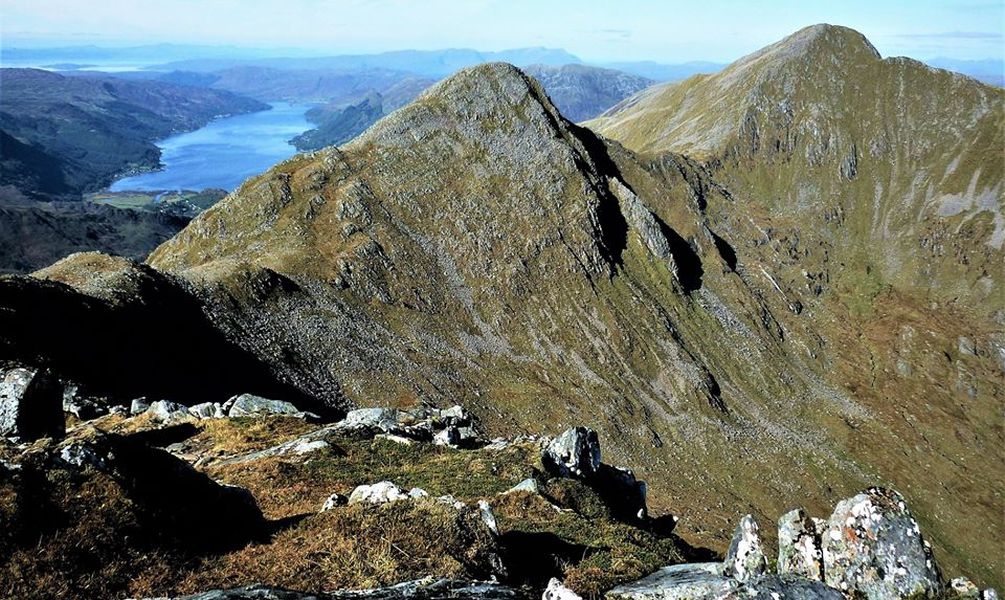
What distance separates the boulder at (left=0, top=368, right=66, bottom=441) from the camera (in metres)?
21.4

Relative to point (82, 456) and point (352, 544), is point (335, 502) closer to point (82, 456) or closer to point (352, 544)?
point (352, 544)

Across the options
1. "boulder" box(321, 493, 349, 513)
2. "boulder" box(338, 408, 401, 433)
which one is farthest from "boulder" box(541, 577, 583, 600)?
"boulder" box(338, 408, 401, 433)

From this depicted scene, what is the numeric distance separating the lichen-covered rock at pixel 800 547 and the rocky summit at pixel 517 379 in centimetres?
7

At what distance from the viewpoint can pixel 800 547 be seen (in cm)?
1463

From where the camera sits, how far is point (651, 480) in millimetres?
77375

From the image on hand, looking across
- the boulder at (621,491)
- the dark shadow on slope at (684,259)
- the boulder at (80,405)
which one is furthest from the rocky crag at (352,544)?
the dark shadow on slope at (684,259)

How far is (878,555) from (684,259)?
117643 millimetres

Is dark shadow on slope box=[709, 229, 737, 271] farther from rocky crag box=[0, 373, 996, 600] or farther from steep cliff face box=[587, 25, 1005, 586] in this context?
rocky crag box=[0, 373, 996, 600]

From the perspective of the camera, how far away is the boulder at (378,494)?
56.2 feet

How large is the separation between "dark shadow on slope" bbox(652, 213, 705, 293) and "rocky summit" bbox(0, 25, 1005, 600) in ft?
2.94

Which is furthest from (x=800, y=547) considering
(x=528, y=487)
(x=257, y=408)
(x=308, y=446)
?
(x=257, y=408)

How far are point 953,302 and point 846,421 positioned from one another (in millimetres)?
95850

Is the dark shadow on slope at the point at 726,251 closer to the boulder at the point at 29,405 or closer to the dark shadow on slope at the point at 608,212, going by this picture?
the dark shadow on slope at the point at 608,212

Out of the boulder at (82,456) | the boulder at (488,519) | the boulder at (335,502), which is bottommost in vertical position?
the boulder at (335,502)
